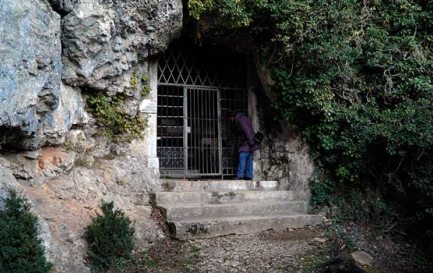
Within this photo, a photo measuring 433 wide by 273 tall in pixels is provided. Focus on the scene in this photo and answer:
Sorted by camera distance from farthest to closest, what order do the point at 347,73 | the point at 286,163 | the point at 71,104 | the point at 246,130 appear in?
the point at 246,130 < the point at 286,163 < the point at 347,73 < the point at 71,104

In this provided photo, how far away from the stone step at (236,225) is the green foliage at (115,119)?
1987 millimetres

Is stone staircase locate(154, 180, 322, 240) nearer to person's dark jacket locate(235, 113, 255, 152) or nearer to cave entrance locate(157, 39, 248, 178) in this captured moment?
person's dark jacket locate(235, 113, 255, 152)

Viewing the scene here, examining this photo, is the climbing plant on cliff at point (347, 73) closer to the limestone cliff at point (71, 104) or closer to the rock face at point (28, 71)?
the limestone cliff at point (71, 104)

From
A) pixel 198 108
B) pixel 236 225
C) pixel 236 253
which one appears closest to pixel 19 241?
pixel 236 253

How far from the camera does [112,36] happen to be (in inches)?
297

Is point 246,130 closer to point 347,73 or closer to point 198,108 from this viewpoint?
point 198,108

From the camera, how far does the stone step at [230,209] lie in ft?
24.4

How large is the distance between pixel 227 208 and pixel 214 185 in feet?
3.11

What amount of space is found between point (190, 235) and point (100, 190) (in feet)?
5.14

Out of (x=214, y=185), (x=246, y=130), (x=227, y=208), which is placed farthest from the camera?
(x=246, y=130)

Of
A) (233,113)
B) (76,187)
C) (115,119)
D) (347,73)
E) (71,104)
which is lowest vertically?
(76,187)

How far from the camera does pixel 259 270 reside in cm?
622

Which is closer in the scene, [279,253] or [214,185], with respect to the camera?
[279,253]

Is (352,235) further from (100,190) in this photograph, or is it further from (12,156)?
(12,156)
